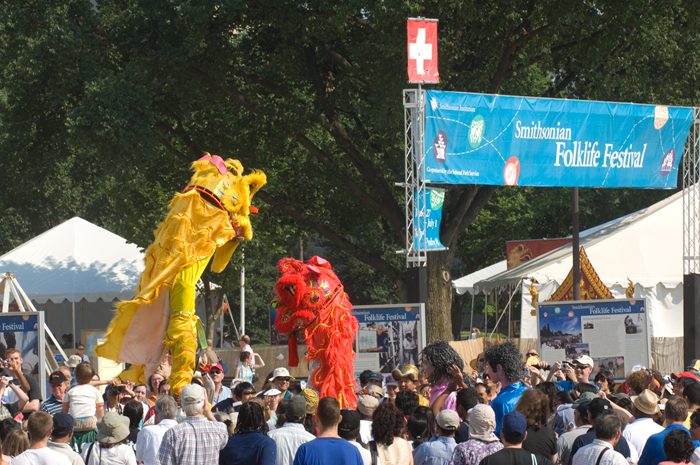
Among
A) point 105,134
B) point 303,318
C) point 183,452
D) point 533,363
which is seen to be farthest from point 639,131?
point 183,452

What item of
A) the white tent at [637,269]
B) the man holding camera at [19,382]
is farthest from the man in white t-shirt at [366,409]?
the white tent at [637,269]

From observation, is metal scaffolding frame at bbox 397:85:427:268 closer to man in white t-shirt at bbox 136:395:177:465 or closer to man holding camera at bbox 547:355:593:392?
man holding camera at bbox 547:355:593:392

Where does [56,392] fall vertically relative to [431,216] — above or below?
below

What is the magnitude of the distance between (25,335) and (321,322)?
3.78 meters

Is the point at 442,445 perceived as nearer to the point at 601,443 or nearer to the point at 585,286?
the point at 601,443

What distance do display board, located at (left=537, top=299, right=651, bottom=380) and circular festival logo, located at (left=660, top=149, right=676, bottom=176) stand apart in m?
4.58

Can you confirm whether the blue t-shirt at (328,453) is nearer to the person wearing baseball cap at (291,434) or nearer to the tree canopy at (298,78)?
the person wearing baseball cap at (291,434)

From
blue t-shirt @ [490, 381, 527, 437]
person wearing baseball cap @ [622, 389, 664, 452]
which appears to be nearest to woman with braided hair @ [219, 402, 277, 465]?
blue t-shirt @ [490, 381, 527, 437]

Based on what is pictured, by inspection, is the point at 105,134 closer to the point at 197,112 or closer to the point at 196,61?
the point at 196,61

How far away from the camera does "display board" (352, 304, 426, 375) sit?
11.5m

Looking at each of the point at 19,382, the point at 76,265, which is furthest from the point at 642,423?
the point at 76,265

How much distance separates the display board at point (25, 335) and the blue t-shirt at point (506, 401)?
6.33m

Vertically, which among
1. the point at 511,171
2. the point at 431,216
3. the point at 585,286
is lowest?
the point at 585,286

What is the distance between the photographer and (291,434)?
601cm
